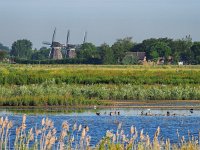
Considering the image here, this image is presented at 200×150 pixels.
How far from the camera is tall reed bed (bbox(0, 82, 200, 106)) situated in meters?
43.5

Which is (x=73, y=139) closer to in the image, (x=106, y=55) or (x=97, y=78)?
(x=97, y=78)

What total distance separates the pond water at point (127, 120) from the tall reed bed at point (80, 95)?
8.45 ft

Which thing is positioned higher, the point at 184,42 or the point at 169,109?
the point at 184,42

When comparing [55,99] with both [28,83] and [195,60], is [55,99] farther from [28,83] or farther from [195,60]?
[195,60]

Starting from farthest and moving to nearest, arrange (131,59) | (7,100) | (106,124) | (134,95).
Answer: (131,59) < (134,95) < (7,100) < (106,124)

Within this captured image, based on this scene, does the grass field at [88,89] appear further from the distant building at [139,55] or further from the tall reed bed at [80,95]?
the distant building at [139,55]

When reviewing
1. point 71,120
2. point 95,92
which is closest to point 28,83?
point 95,92

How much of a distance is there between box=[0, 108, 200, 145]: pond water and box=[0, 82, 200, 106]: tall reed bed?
2575 mm

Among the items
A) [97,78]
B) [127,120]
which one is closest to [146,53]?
[97,78]

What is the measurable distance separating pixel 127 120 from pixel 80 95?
41.5 ft

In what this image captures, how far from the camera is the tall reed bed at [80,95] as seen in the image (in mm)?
43531

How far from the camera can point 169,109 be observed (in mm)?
43719

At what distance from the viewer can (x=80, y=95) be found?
4856cm

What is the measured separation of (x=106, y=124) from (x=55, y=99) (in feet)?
33.2
